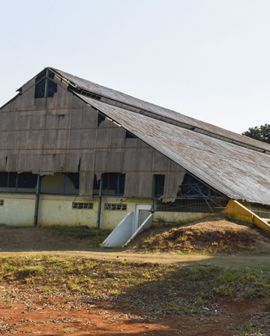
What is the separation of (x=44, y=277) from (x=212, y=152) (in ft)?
85.9

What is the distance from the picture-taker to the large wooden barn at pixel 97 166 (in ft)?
114

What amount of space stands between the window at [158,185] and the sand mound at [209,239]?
17.5ft

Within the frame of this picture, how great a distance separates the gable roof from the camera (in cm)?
3597

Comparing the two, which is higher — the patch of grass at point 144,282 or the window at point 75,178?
the window at point 75,178

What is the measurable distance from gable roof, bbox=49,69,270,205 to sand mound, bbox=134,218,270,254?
12.4 ft

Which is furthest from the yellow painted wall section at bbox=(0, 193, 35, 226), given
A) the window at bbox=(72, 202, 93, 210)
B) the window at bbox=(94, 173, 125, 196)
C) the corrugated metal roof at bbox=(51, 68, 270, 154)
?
the corrugated metal roof at bbox=(51, 68, 270, 154)

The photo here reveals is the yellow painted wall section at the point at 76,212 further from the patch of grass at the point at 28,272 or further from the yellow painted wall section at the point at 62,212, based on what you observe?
the patch of grass at the point at 28,272

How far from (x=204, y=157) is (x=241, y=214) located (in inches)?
376

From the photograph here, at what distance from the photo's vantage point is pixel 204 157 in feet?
134

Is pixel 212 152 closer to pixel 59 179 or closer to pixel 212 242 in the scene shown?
pixel 59 179

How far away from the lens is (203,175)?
3444 cm

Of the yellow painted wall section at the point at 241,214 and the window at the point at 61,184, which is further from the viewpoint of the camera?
the window at the point at 61,184

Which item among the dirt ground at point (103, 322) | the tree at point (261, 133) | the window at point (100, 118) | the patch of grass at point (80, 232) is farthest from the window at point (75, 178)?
the tree at point (261, 133)

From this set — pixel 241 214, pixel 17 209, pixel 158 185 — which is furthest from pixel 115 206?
pixel 241 214
